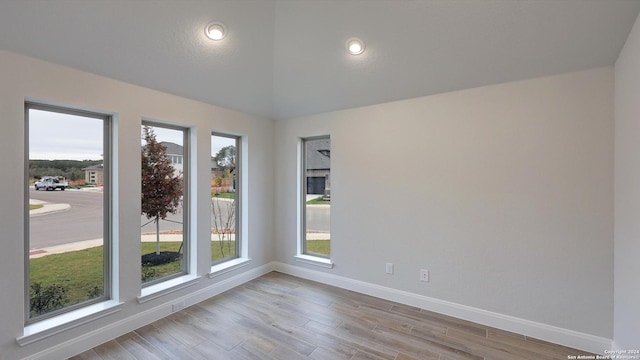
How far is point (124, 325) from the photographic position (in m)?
2.40

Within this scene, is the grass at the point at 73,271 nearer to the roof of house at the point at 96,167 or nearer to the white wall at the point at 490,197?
the roof of house at the point at 96,167

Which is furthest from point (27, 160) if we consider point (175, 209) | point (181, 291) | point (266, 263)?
point (266, 263)

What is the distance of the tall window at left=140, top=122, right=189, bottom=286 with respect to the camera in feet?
9.11

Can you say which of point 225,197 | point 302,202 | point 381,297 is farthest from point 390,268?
point 225,197

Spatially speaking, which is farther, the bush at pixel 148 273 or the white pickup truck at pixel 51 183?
the bush at pixel 148 273

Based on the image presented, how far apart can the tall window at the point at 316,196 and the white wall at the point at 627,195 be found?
8.65ft

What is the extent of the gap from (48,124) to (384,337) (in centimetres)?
328

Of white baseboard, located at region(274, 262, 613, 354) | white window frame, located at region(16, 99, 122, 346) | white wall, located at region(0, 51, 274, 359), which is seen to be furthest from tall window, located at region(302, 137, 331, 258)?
white window frame, located at region(16, 99, 122, 346)

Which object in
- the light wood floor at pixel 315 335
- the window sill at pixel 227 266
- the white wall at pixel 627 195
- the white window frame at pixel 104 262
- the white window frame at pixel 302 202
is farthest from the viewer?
the white window frame at pixel 302 202

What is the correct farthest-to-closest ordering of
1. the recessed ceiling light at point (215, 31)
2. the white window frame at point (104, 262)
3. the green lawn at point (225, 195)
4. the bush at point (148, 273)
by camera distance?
the green lawn at point (225, 195) → the bush at point (148, 273) → the recessed ceiling light at point (215, 31) → the white window frame at point (104, 262)

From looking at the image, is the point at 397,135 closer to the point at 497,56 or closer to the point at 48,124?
the point at 497,56

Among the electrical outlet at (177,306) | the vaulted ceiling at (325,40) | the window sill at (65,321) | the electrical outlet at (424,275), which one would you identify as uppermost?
the vaulted ceiling at (325,40)

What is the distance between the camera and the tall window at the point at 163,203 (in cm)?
278

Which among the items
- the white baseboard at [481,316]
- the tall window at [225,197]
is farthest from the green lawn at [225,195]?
the white baseboard at [481,316]
